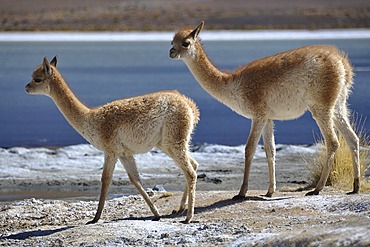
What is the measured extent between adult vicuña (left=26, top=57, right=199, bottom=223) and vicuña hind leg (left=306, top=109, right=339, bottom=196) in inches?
53.2

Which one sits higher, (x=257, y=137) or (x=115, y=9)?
(x=115, y=9)

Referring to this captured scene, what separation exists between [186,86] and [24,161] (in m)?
12.0

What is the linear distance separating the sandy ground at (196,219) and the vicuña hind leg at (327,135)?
14 cm

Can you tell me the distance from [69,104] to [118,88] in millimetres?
15505

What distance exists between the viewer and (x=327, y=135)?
9094 mm

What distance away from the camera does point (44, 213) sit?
939 cm

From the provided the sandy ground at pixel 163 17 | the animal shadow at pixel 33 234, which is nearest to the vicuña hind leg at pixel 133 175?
the animal shadow at pixel 33 234

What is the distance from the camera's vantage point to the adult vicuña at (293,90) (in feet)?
29.5

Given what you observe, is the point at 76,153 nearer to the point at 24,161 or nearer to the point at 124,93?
the point at 24,161

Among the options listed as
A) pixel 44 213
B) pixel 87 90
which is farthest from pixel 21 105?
pixel 44 213

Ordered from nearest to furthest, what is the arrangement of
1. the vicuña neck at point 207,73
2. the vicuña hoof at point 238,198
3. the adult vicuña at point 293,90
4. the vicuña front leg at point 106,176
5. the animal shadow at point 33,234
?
1. the animal shadow at point 33,234
2. the vicuña front leg at point 106,176
3. the adult vicuña at point 293,90
4. the vicuña hoof at point 238,198
5. the vicuña neck at point 207,73

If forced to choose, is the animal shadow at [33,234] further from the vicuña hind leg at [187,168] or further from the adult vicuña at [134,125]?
the vicuña hind leg at [187,168]

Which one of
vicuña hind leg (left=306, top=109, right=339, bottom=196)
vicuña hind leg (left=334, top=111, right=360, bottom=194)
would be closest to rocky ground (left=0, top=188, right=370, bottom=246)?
vicuña hind leg (left=306, top=109, right=339, bottom=196)

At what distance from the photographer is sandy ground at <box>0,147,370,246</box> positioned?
7102 mm
